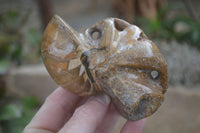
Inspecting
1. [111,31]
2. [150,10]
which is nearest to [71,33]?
[111,31]

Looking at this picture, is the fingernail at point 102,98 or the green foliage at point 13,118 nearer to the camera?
the fingernail at point 102,98

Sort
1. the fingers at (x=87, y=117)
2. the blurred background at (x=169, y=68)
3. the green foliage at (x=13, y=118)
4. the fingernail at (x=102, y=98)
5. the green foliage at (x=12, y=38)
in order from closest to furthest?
the fingers at (x=87, y=117) → the fingernail at (x=102, y=98) → the green foliage at (x=13, y=118) → the blurred background at (x=169, y=68) → the green foliage at (x=12, y=38)

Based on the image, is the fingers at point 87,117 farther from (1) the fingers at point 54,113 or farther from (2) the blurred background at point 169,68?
(2) the blurred background at point 169,68

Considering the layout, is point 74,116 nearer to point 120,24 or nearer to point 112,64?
point 112,64

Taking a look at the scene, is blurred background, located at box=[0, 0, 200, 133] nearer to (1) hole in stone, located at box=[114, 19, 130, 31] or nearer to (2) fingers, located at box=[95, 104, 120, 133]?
(2) fingers, located at box=[95, 104, 120, 133]

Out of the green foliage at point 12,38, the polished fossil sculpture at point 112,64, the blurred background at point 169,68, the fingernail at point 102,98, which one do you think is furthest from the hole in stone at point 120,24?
the green foliage at point 12,38

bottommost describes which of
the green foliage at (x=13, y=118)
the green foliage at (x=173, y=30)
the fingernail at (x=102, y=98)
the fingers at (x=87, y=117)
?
the green foliage at (x=173, y=30)

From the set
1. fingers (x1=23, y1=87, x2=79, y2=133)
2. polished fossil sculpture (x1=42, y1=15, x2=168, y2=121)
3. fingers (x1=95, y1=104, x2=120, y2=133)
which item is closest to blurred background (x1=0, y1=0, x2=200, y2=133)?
fingers (x1=23, y1=87, x2=79, y2=133)

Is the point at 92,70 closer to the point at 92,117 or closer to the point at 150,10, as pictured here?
the point at 92,117
